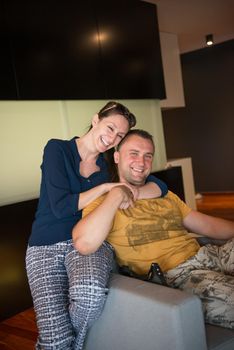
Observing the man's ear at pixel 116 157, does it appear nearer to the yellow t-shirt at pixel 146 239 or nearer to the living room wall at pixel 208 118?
the yellow t-shirt at pixel 146 239

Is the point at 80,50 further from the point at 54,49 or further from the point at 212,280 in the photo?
the point at 212,280

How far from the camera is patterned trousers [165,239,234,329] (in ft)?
4.31

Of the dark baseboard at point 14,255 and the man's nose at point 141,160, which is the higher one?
the man's nose at point 141,160

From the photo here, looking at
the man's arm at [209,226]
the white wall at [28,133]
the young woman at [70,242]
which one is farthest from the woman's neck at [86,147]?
the white wall at [28,133]

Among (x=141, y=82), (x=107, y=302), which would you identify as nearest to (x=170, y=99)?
(x=141, y=82)

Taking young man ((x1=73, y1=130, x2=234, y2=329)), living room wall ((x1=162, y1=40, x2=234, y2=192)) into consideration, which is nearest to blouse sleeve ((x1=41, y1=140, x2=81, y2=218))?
young man ((x1=73, y1=130, x2=234, y2=329))

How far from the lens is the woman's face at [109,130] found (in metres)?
1.65

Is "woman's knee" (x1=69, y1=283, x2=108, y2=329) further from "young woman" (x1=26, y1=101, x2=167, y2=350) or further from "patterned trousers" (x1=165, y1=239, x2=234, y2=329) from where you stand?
"patterned trousers" (x1=165, y1=239, x2=234, y2=329)

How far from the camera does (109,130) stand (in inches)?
65.4

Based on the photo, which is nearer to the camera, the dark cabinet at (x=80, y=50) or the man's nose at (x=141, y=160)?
the man's nose at (x=141, y=160)

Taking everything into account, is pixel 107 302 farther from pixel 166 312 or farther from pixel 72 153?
pixel 72 153

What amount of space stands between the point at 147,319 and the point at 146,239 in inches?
18.2

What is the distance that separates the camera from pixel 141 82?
3664 mm

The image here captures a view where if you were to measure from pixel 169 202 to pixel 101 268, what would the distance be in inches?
21.7
